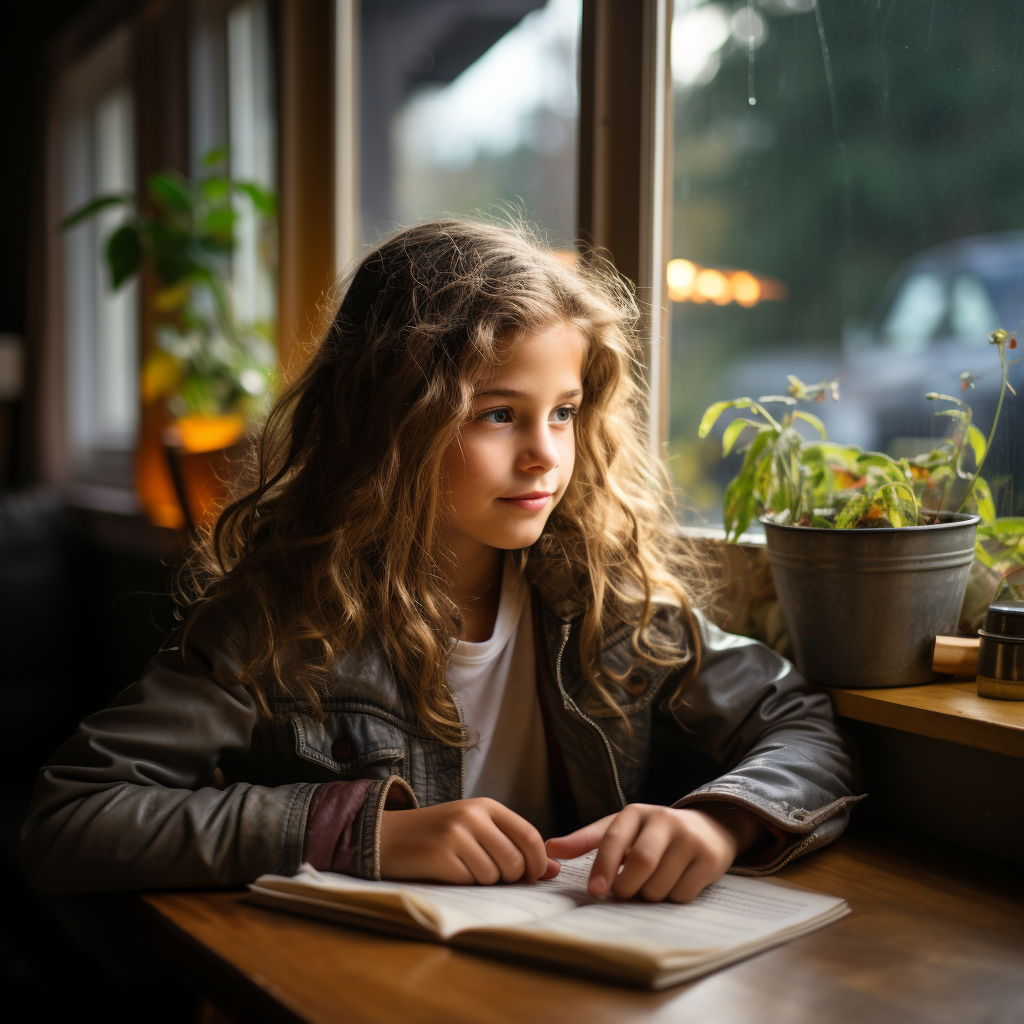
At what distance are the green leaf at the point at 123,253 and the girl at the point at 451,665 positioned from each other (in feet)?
4.80

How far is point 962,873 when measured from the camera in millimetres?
892

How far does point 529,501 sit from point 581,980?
47 centimetres

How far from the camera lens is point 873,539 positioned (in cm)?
96

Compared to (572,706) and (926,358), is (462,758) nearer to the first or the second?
(572,706)

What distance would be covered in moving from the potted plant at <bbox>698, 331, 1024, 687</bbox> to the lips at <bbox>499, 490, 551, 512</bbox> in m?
0.25

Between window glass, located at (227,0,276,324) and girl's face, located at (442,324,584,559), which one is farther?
window glass, located at (227,0,276,324)

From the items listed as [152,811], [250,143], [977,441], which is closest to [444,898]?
[152,811]

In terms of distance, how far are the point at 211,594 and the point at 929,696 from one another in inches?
29.6

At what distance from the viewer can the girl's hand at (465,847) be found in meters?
0.80

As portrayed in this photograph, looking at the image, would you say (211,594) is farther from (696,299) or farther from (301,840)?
(696,299)

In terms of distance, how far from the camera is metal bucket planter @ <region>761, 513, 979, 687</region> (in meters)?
0.96

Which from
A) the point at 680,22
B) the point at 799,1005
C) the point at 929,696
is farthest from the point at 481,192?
the point at 799,1005

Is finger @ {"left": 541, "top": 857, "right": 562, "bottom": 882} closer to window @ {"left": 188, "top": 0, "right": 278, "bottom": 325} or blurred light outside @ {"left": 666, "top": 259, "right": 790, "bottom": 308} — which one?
blurred light outside @ {"left": 666, "top": 259, "right": 790, "bottom": 308}

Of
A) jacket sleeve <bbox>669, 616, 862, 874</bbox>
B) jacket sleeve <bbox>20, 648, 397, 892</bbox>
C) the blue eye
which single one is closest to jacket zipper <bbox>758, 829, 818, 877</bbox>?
jacket sleeve <bbox>669, 616, 862, 874</bbox>
